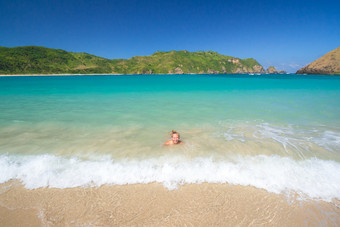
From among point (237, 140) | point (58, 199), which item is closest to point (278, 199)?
point (237, 140)

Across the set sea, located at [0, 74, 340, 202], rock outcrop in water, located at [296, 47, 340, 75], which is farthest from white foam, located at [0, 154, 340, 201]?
rock outcrop in water, located at [296, 47, 340, 75]

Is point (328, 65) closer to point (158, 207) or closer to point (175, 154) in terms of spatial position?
point (175, 154)

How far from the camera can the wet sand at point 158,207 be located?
362 centimetres

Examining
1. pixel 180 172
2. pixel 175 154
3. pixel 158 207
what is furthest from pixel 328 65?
pixel 158 207

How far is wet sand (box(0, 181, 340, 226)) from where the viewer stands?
11.9 ft

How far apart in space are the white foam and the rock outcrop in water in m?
210

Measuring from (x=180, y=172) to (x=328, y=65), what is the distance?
219787mm

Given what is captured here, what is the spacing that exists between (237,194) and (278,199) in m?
1.04

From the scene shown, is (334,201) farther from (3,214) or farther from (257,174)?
(3,214)

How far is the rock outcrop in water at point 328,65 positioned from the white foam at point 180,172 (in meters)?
210

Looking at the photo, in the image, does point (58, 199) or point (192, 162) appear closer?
point (58, 199)

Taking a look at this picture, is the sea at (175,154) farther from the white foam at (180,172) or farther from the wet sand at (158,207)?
the wet sand at (158,207)

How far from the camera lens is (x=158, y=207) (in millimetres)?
3977

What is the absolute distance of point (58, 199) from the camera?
419 centimetres
